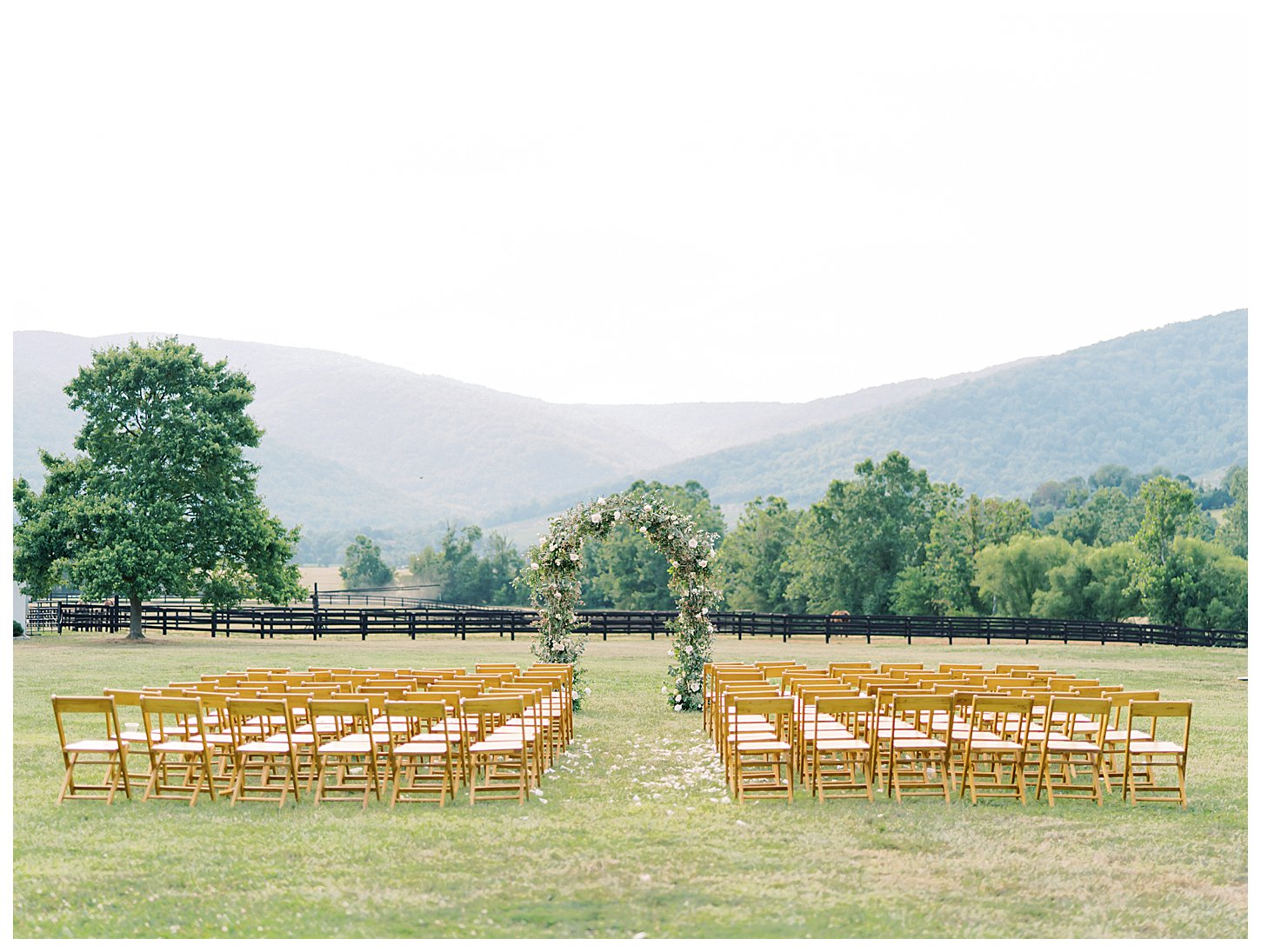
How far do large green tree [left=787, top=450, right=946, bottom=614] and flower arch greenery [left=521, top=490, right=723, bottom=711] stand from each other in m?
53.1

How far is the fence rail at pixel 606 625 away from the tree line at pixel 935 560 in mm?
3166

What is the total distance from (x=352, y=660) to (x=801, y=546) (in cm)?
5065

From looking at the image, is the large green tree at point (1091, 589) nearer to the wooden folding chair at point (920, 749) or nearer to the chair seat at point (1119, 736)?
the wooden folding chair at point (920, 749)

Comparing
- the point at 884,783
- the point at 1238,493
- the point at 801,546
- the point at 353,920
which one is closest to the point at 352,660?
the point at 884,783

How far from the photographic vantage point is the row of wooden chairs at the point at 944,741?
10094 mm

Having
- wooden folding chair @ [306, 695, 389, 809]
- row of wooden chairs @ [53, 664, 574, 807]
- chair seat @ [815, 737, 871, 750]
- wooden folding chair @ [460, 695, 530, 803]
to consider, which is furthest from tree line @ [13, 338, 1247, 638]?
chair seat @ [815, 737, 871, 750]

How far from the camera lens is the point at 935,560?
69.0 m

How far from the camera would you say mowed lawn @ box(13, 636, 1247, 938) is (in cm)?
662

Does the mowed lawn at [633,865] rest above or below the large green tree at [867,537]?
below

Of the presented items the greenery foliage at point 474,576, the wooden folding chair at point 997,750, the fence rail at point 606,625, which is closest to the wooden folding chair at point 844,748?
the wooden folding chair at point 997,750

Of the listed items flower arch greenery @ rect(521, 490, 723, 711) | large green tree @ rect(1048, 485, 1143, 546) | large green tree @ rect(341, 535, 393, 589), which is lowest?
large green tree @ rect(341, 535, 393, 589)

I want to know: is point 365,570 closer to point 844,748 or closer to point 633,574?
point 633,574

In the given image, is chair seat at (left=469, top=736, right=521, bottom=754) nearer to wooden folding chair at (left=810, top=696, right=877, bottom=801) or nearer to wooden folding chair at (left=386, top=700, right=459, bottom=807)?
wooden folding chair at (left=386, top=700, right=459, bottom=807)

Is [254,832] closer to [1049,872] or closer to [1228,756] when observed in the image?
[1049,872]
